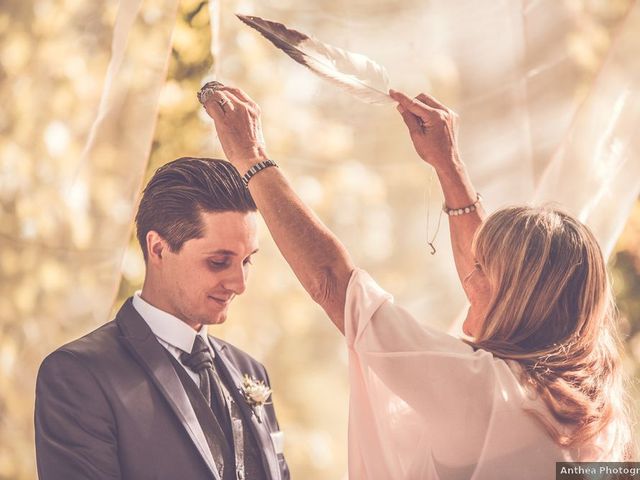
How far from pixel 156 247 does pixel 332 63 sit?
557 mm

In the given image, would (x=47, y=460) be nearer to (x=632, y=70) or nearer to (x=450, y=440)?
(x=450, y=440)

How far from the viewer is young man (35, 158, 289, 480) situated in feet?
5.55

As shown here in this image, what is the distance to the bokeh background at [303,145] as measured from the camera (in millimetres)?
2324

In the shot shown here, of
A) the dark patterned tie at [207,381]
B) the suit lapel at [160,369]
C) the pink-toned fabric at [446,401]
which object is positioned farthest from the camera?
the dark patterned tie at [207,381]

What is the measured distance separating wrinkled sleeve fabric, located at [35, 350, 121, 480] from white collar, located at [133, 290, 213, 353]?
0.21m

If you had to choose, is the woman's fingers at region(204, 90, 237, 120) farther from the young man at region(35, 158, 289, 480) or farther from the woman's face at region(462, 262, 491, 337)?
the woman's face at region(462, 262, 491, 337)

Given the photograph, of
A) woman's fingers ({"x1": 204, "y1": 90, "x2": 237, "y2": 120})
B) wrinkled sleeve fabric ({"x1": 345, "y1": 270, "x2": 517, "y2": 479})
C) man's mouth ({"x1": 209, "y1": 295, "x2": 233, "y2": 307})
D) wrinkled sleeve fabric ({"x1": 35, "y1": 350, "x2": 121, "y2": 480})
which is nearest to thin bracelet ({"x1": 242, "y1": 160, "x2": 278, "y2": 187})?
woman's fingers ({"x1": 204, "y1": 90, "x2": 237, "y2": 120})

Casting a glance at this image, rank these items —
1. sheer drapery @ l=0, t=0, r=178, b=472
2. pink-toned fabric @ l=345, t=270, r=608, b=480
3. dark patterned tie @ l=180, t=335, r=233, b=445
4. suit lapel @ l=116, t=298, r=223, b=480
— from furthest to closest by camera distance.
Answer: sheer drapery @ l=0, t=0, r=178, b=472, dark patterned tie @ l=180, t=335, r=233, b=445, suit lapel @ l=116, t=298, r=223, b=480, pink-toned fabric @ l=345, t=270, r=608, b=480

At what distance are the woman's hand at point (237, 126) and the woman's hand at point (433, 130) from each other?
1.21 ft

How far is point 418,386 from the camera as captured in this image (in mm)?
1520

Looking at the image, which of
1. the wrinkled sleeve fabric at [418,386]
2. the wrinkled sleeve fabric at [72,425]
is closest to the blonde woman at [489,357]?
the wrinkled sleeve fabric at [418,386]

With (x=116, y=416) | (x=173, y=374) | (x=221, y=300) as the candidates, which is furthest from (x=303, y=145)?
(x=116, y=416)

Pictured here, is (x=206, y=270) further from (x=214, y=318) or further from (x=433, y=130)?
(x=433, y=130)

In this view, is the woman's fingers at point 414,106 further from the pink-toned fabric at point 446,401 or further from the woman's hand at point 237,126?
the pink-toned fabric at point 446,401
